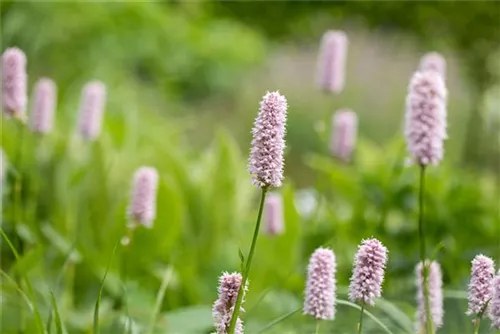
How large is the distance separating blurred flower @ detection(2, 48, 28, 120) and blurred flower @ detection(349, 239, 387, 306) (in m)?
0.41

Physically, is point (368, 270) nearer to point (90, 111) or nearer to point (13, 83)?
point (13, 83)

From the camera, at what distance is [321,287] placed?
557 millimetres

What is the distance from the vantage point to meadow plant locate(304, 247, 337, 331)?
55 centimetres

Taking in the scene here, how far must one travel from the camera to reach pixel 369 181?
1.40 metres

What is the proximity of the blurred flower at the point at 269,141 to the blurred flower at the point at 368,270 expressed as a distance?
2.4 inches

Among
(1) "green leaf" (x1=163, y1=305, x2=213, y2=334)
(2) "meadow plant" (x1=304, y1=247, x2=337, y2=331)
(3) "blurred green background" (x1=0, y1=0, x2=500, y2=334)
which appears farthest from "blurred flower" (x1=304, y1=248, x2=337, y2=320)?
(1) "green leaf" (x1=163, y1=305, x2=213, y2=334)

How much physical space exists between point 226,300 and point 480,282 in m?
0.15

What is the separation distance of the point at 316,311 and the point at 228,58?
201 inches

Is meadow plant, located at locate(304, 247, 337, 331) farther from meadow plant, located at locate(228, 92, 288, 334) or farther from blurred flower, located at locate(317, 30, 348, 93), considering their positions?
blurred flower, located at locate(317, 30, 348, 93)

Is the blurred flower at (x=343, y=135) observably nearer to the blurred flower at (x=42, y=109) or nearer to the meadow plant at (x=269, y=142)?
the blurred flower at (x=42, y=109)

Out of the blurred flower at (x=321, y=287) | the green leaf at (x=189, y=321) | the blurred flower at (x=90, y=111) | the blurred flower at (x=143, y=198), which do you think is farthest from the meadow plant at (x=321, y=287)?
the blurred flower at (x=90, y=111)

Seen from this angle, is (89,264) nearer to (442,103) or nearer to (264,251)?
(264,251)

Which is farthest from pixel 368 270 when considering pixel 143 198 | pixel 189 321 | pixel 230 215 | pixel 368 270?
pixel 230 215

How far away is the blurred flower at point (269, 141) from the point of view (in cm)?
49
